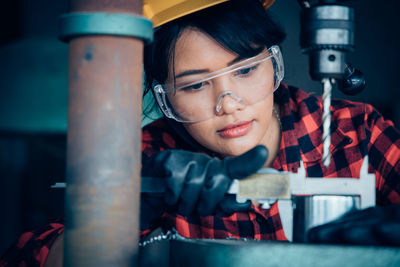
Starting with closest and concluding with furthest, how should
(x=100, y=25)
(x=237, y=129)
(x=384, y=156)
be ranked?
(x=100, y=25) → (x=237, y=129) → (x=384, y=156)

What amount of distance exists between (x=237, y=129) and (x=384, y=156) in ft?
1.73

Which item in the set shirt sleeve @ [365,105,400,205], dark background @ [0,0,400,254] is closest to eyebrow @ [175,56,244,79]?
shirt sleeve @ [365,105,400,205]

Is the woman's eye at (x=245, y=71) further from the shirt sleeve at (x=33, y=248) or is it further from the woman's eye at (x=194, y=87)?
the shirt sleeve at (x=33, y=248)

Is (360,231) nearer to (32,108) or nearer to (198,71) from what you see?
(198,71)

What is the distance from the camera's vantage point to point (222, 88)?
137cm

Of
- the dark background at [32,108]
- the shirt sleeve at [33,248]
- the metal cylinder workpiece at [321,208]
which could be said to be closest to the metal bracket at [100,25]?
the metal cylinder workpiece at [321,208]

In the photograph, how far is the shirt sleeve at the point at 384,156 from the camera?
1514 mm

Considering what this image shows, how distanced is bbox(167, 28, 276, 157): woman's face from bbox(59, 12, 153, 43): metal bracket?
25.5 inches

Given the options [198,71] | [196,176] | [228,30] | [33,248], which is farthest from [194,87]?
[33,248]

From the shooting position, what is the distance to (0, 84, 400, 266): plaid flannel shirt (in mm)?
1564

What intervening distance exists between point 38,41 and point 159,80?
287 centimetres

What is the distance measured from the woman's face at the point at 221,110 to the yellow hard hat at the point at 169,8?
0.33 feet

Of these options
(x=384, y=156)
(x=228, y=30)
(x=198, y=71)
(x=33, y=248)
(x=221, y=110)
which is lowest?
(x=33, y=248)

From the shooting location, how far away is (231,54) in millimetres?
1404
